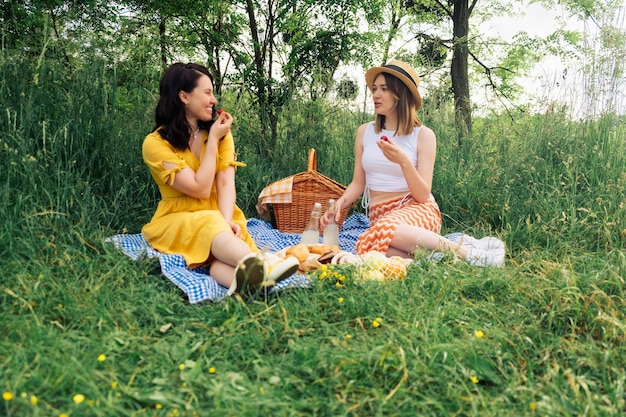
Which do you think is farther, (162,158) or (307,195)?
(307,195)

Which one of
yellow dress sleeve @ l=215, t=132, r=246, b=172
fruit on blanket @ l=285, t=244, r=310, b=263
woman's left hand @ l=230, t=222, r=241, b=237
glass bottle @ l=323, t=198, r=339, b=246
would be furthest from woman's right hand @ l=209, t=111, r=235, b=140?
glass bottle @ l=323, t=198, r=339, b=246

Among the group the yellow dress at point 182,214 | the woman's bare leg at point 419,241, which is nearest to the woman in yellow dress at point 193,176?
the yellow dress at point 182,214

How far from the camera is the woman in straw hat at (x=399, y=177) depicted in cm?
305

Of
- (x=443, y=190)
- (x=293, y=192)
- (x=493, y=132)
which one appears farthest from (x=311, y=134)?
(x=493, y=132)

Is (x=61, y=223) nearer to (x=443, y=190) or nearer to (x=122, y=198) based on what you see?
(x=122, y=198)

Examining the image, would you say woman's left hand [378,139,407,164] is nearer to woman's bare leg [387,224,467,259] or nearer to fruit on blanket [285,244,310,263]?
woman's bare leg [387,224,467,259]

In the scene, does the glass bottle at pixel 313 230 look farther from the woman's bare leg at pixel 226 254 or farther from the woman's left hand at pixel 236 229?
the woman's bare leg at pixel 226 254

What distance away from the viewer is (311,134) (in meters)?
4.58

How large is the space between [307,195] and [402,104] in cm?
92

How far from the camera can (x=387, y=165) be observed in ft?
11.5

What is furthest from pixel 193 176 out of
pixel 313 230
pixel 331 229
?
pixel 331 229

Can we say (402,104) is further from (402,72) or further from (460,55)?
(460,55)

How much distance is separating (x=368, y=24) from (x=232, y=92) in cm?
180

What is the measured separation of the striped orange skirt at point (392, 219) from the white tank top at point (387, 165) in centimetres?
11
